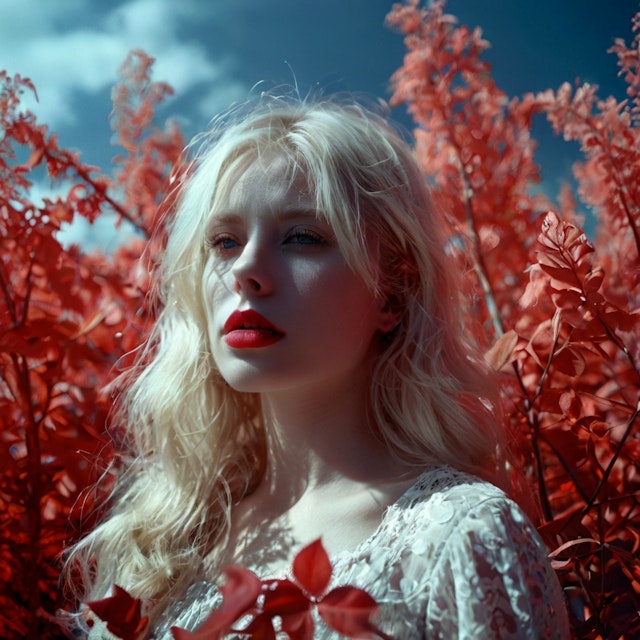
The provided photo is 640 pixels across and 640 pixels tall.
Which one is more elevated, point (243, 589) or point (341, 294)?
point (341, 294)

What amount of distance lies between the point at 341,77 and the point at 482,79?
32 centimetres

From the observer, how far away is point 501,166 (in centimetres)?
162

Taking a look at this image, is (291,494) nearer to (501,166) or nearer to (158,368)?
(158,368)

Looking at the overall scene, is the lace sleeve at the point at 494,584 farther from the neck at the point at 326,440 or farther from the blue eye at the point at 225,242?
the blue eye at the point at 225,242

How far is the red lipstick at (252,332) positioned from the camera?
1.02m

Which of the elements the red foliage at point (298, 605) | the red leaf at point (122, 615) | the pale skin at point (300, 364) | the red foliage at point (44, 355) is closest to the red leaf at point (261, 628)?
the red foliage at point (298, 605)

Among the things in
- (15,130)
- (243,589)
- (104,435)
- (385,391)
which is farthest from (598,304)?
(15,130)

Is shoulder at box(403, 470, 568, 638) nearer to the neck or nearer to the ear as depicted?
the neck

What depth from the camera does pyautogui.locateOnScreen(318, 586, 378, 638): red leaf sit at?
0.64 meters

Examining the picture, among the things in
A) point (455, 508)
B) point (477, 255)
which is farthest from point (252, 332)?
point (477, 255)

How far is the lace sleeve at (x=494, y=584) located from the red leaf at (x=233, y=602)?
0.93 ft

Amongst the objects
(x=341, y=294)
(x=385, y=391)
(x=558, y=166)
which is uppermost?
(x=558, y=166)

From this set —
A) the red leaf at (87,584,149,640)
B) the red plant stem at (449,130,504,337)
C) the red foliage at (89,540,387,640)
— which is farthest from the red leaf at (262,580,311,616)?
the red plant stem at (449,130,504,337)

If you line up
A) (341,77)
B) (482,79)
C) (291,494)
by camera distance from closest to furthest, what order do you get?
(291,494) < (341,77) < (482,79)
